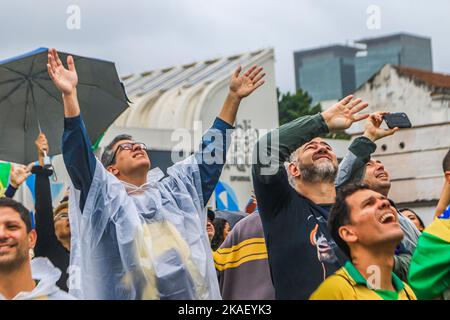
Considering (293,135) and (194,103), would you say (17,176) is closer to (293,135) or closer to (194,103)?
(293,135)

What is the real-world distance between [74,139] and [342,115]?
4.04ft

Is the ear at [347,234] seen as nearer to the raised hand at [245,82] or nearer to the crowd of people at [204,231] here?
the crowd of people at [204,231]

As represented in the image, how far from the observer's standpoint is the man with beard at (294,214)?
199 inches

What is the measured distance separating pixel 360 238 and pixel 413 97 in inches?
1148

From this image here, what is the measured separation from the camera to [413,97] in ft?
108

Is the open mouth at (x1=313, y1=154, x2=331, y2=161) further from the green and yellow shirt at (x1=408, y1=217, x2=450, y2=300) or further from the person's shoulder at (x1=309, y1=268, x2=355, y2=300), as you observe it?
the person's shoulder at (x1=309, y1=268, x2=355, y2=300)

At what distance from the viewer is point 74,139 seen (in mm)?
4867

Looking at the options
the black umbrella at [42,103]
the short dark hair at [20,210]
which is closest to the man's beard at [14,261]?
the short dark hair at [20,210]

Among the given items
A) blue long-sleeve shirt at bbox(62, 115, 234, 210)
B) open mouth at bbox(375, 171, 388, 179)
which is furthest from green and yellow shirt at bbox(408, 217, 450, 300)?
open mouth at bbox(375, 171, 388, 179)

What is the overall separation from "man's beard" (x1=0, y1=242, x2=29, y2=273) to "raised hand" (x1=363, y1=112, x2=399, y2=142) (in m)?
2.06

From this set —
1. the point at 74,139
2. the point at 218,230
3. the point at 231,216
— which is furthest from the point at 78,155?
the point at 231,216

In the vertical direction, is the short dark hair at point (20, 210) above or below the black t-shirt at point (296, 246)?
above

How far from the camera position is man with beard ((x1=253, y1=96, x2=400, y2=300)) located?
5047 millimetres

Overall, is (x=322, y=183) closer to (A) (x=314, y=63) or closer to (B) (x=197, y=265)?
(B) (x=197, y=265)
